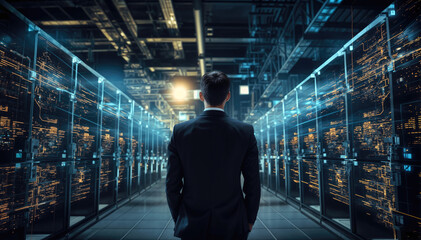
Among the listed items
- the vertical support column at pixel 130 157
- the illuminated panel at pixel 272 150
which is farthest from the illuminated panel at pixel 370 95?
the vertical support column at pixel 130 157

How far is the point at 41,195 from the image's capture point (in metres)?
2.83

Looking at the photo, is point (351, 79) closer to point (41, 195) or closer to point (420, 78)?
point (420, 78)

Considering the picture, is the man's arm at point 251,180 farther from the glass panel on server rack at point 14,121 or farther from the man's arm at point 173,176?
the glass panel on server rack at point 14,121

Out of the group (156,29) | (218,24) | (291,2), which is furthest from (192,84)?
(291,2)

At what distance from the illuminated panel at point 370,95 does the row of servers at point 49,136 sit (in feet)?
11.2

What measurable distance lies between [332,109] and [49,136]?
12.3 feet

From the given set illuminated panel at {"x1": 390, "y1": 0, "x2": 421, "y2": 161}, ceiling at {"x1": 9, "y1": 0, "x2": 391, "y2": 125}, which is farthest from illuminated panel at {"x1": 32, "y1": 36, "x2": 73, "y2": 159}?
illuminated panel at {"x1": 390, "y1": 0, "x2": 421, "y2": 161}

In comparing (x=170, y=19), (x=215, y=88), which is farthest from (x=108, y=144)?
(x=215, y=88)

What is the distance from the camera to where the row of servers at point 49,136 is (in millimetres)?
2311

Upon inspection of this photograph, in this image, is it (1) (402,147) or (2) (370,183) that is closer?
(1) (402,147)

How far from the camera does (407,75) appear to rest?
2207mm

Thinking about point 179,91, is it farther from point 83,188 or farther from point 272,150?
point 83,188

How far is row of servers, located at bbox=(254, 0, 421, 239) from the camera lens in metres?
2.19

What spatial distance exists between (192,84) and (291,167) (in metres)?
4.92
